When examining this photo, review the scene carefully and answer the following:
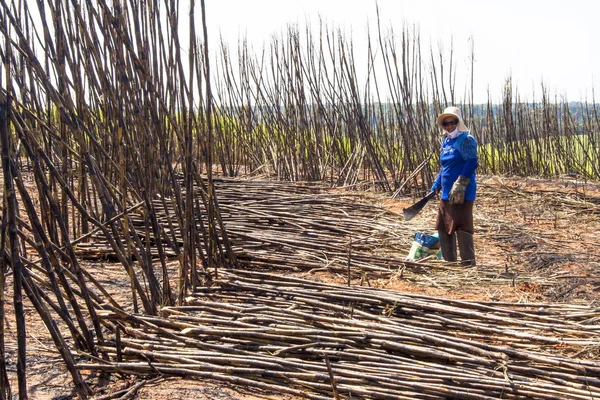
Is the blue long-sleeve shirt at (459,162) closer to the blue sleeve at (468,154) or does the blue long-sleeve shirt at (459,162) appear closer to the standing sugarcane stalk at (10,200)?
the blue sleeve at (468,154)

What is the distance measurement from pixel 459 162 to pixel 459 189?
0.15 m

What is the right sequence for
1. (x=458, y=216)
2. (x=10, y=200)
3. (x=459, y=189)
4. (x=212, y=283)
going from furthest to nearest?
(x=458, y=216)
(x=459, y=189)
(x=212, y=283)
(x=10, y=200)

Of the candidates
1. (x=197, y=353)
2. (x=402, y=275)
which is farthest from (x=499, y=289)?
(x=197, y=353)

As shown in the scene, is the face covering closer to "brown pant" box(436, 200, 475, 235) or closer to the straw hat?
the straw hat

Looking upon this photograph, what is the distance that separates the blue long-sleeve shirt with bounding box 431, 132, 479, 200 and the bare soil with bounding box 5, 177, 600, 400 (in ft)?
1.23

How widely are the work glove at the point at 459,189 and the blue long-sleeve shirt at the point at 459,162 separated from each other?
0.03m

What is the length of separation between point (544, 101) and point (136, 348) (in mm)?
6484

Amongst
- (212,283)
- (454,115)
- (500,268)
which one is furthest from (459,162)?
(212,283)

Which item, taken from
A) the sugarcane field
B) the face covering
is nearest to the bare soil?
the sugarcane field

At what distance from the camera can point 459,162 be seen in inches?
130

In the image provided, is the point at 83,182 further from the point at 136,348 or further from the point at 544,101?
the point at 544,101

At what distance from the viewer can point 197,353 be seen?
192cm

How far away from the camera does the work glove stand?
10.6ft

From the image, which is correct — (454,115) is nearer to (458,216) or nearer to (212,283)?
(458,216)
